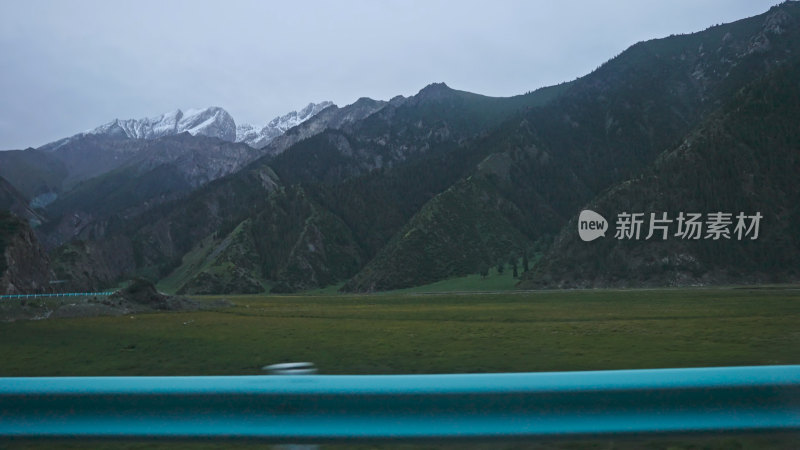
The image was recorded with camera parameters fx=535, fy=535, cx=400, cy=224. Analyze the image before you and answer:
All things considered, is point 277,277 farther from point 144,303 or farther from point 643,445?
point 643,445

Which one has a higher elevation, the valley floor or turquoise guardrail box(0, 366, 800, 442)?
turquoise guardrail box(0, 366, 800, 442)

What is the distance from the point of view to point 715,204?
121 meters

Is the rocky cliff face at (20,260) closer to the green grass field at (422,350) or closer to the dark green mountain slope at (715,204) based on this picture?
the green grass field at (422,350)

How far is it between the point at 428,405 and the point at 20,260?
424 ft

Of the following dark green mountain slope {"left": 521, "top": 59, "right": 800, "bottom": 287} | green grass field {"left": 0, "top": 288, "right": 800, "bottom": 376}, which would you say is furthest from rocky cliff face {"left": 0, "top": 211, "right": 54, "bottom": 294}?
dark green mountain slope {"left": 521, "top": 59, "right": 800, "bottom": 287}

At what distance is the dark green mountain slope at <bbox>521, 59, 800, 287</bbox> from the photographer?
110m

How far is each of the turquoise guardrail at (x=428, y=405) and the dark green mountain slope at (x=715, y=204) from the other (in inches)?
4602

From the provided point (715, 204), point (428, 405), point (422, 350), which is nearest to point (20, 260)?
point (422, 350)

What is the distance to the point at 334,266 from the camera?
184 m

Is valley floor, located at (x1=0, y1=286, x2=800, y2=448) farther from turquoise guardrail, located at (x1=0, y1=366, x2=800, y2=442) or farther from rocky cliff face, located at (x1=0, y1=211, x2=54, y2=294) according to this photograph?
rocky cliff face, located at (x1=0, y1=211, x2=54, y2=294)

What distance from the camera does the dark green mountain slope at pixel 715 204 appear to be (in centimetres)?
11019

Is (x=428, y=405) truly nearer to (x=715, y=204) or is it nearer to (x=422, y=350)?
(x=422, y=350)

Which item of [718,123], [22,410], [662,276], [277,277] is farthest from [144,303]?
[718,123]

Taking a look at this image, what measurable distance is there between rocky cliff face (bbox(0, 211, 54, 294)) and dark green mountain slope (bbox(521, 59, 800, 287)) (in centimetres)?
10644
